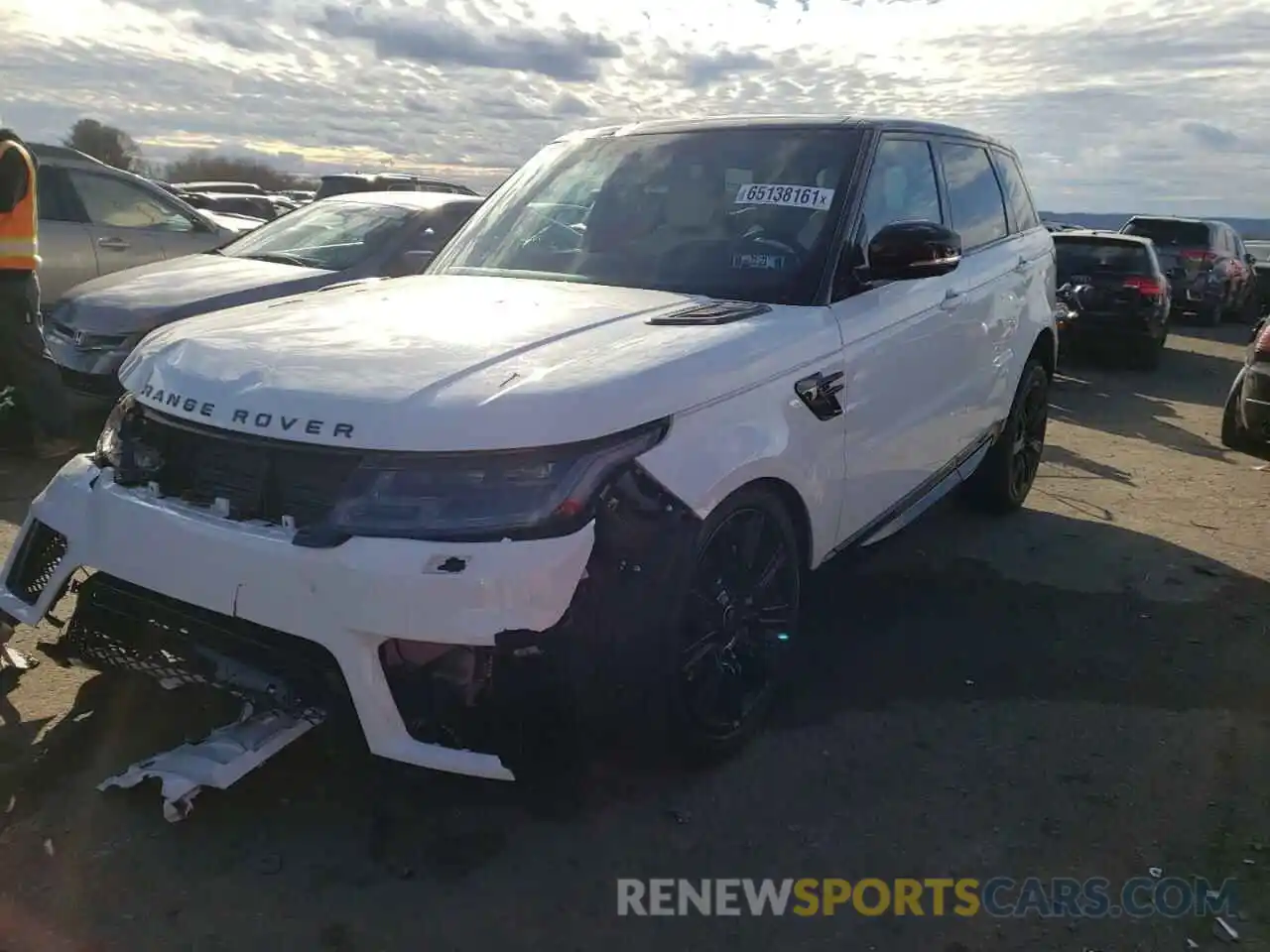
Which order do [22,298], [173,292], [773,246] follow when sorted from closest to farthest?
[773,246] → [22,298] → [173,292]

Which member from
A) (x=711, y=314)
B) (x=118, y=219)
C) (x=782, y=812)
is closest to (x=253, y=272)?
(x=118, y=219)

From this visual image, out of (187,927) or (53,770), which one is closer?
(187,927)

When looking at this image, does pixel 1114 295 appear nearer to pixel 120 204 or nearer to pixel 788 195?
pixel 120 204

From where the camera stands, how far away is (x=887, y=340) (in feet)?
12.6

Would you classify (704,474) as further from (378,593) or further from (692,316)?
(378,593)

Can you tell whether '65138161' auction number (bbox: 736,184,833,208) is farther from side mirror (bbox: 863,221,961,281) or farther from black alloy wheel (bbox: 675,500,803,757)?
black alloy wheel (bbox: 675,500,803,757)

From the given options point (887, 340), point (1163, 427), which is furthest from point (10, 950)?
point (1163, 427)

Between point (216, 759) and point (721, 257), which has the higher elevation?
point (721, 257)

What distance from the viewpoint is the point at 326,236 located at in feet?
25.2

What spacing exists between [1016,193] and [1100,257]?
865 centimetres

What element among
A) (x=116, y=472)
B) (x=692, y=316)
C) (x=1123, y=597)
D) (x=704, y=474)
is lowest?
(x=1123, y=597)

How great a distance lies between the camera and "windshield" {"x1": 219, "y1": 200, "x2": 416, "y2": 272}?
7.40 m

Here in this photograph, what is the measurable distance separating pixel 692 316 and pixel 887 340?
89 cm

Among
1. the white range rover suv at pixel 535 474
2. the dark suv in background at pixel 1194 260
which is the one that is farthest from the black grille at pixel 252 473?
the dark suv in background at pixel 1194 260
